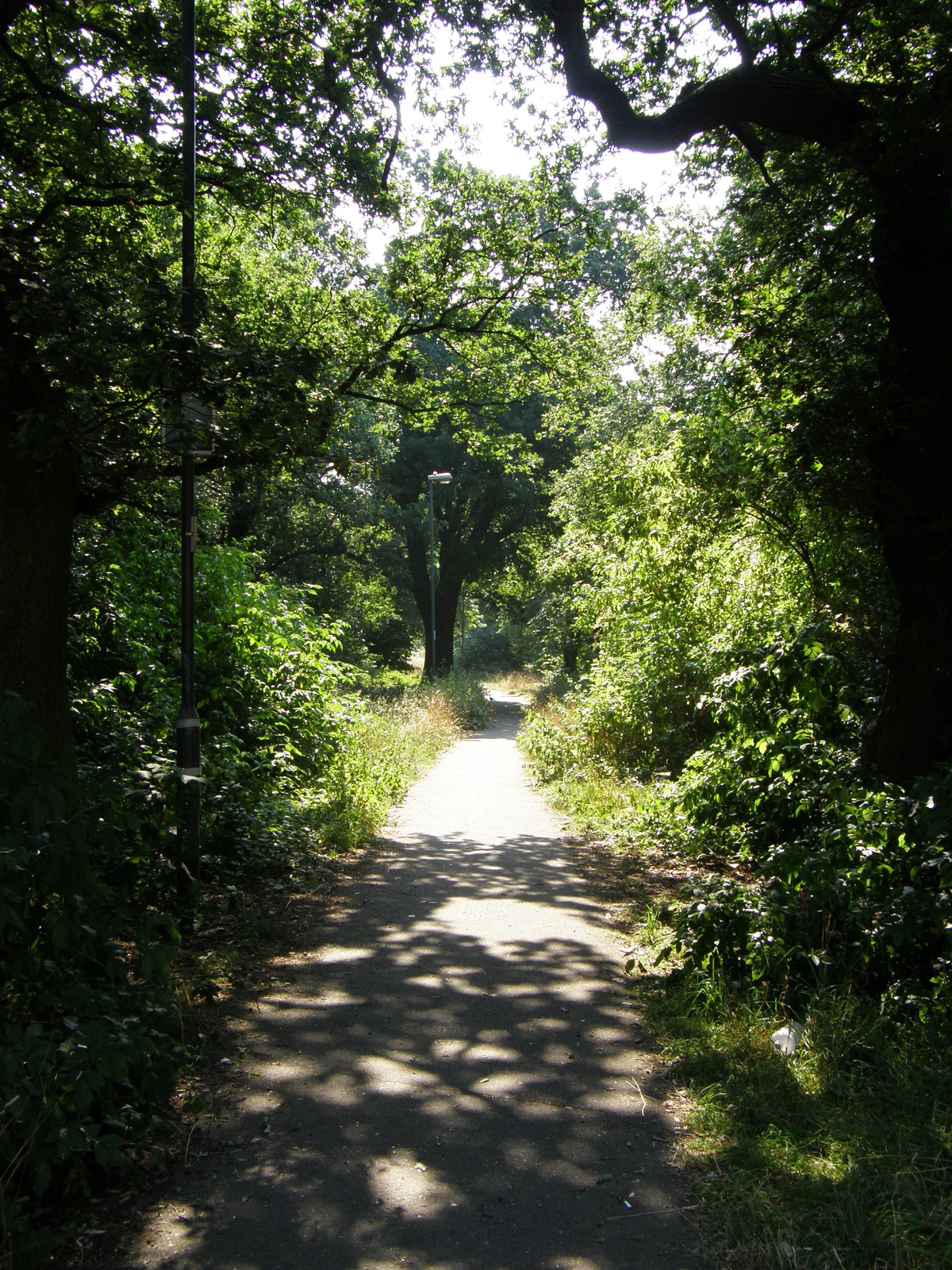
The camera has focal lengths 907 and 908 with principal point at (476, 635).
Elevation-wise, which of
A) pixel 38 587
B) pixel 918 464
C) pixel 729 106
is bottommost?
pixel 38 587

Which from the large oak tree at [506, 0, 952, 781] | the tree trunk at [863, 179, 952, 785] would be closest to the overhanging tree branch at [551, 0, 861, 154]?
the large oak tree at [506, 0, 952, 781]

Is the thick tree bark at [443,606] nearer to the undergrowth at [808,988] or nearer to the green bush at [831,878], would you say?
the undergrowth at [808,988]

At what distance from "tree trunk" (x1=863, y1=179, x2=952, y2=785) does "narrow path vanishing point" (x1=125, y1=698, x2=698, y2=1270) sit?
2649mm

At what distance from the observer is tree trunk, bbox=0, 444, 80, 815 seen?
191 inches

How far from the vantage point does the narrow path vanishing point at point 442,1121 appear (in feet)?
10.5

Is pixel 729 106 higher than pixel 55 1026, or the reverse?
pixel 729 106

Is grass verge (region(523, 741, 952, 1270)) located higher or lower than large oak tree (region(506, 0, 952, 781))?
lower

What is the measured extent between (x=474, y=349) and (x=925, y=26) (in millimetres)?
7650

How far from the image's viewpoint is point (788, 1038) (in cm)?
453

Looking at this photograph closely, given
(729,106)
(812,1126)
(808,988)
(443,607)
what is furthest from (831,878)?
(443,607)

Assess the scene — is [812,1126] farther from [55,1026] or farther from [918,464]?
[918,464]

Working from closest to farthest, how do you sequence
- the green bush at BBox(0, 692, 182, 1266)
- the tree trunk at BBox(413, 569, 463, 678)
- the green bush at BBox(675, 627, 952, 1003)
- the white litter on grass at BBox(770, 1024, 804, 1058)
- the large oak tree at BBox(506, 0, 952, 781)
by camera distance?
the green bush at BBox(0, 692, 182, 1266)
the white litter on grass at BBox(770, 1024, 804, 1058)
the green bush at BBox(675, 627, 952, 1003)
the large oak tree at BBox(506, 0, 952, 781)
the tree trunk at BBox(413, 569, 463, 678)

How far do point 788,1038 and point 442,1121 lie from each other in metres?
1.78

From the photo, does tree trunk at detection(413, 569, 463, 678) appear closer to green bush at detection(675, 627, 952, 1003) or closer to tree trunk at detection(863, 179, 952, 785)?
green bush at detection(675, 627, 952, 1003)
